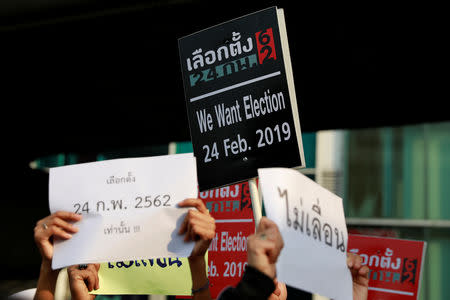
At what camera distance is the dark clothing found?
1604 millimetres

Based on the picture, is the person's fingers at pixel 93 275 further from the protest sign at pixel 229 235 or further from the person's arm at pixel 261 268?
the protest sign at pixel 229 235

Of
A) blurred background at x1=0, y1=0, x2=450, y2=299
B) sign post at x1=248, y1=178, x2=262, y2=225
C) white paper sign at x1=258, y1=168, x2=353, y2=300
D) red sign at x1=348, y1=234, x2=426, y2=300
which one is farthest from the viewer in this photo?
blurred background at x1=0, y1=0, x2=450, y2=299

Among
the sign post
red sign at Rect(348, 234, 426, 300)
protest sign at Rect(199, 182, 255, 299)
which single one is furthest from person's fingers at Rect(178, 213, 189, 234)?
red sign at Rect(348, 234, 426, 300)

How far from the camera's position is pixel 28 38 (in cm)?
538

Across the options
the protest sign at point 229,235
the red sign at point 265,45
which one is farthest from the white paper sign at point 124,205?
the protest sign at point 229,235

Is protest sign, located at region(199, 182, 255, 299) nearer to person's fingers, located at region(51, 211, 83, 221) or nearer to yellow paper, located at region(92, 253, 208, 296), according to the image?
yellow paper, located at region(92, 253, 208, 296)

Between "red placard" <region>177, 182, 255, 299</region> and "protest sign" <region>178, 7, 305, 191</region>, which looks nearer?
"protest sign" <region>178, 7, 305, 191</region>

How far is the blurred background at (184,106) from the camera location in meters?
4.34

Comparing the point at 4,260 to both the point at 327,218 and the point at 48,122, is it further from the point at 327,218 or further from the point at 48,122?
the point at 327,218

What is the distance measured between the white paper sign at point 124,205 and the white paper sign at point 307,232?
40 cm

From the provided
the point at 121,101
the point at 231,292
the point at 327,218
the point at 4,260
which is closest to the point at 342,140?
the point at 121,101

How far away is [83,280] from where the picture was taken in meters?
2.41

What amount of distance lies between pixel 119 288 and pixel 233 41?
1.10 metres

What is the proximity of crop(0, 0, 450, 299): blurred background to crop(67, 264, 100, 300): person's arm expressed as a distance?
2.46 m
